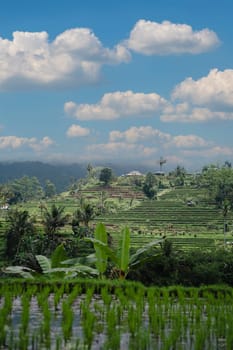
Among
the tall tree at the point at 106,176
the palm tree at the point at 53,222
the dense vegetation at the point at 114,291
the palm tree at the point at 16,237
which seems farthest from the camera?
the tall tree at the point at 106,176

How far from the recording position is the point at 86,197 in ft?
349

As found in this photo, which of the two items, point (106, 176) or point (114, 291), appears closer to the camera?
point (114, 291)

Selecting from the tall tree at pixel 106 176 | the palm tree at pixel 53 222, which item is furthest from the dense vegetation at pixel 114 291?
the tall tree at pixel 106 176

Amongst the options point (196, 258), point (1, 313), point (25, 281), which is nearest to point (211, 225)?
point (196, 258)

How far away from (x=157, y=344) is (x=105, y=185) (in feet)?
360

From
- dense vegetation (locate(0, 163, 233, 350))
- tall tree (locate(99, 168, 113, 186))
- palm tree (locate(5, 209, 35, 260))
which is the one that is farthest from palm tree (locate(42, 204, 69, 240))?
tall tree (locate(99, 168, 113, 186))

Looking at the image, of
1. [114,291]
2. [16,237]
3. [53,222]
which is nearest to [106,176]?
[16,237]

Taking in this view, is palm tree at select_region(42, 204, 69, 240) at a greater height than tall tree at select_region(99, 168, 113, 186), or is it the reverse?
tall tree at select_region(99, 168, 113, 186)

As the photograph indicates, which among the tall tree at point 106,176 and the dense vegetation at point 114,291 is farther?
the tall tree at point 106,176

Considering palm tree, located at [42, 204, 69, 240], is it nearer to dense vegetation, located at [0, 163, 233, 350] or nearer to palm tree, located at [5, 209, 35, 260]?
dense vegetation, located at [0, 163, 233, 350]

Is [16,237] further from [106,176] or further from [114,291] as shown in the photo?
[106,176]

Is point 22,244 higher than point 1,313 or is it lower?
lower

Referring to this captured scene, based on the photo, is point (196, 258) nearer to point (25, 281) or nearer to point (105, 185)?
point (25, 281)

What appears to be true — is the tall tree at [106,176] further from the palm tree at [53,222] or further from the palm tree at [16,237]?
the palm tree at [53,222]
